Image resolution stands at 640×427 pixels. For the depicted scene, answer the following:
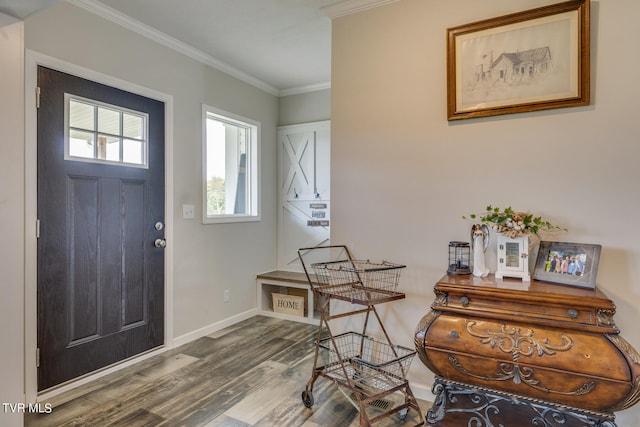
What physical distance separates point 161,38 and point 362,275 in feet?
8.28

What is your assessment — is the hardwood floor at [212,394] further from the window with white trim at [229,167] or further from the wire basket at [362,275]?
the window with white trim at [229,167]

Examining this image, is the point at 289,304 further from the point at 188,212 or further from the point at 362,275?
the point at 362,275

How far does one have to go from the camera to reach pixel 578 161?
1.83 meters

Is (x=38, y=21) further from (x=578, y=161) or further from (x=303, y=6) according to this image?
(x=578, y=161)

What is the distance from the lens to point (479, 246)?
1919 mm

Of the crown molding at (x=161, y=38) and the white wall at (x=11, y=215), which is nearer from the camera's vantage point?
the white wall at (x=11, y=215)

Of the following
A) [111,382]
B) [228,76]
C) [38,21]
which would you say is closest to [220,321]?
[111,382]

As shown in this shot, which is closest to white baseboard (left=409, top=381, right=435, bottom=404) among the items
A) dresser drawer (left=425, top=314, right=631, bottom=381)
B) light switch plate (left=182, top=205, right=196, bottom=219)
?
dresser drawer (left=425, top=314, right=631, bottom=381)

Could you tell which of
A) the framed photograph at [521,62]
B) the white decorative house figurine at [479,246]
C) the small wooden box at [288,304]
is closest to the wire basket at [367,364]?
the white decorative house figurine at [479,246]

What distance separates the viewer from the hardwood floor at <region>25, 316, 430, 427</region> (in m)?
2.02

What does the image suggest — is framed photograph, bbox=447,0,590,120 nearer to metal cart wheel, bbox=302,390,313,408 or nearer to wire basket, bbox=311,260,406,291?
wire basket, bbox=311,260,406,291

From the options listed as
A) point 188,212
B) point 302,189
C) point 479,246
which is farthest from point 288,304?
point 479,246

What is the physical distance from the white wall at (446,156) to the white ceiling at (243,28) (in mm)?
394

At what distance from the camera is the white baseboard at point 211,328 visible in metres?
3.10
